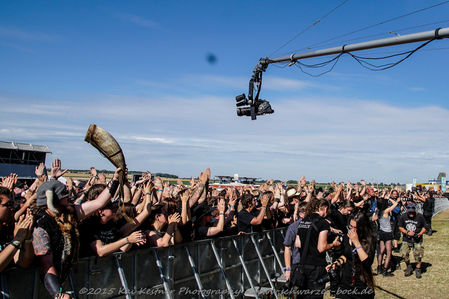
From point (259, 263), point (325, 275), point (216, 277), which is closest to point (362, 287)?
point (325, 275)

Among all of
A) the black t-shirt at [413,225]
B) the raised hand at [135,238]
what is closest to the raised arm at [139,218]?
the raised hand at [135,238]

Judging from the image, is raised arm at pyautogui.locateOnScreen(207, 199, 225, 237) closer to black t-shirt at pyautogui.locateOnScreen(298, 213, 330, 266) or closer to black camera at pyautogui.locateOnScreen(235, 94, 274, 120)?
black t-shirt at pyautogui.locateOnScreen(298, 213, 330, 266)

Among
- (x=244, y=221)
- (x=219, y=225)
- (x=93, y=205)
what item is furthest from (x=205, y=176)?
(x=93, y=205)

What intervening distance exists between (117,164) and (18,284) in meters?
1.52

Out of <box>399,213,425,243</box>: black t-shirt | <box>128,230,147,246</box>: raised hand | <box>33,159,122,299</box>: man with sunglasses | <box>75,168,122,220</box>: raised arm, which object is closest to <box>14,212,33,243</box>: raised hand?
<box>33,159,122,299</box>: man with sunglasses

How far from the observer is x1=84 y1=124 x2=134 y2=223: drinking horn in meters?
4.59

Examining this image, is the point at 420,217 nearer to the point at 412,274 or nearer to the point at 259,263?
the point at 412,274

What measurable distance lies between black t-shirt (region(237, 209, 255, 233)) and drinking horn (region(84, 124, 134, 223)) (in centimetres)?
396

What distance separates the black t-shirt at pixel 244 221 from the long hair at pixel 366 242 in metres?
2.63

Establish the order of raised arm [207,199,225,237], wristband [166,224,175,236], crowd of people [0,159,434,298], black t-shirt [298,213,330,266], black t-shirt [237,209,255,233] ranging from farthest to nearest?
black t-shirt [237,209,255,233] → raised arm [207,199,225,237] → black t-shirt [298,213,330,266] → wristband [166,224,175,236] → crowd of people [0,159,434,298]

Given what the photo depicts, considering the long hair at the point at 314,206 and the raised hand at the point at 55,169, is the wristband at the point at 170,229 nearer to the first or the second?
the raised hand at the point at 55,169

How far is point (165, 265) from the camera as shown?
5984 mm

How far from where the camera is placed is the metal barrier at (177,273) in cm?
459

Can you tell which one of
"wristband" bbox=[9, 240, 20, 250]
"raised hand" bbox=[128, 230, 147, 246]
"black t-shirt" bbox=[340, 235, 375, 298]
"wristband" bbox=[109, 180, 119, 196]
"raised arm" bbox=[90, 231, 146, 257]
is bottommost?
"black t-shirt" bbox=[340, 235, 375, 298]
